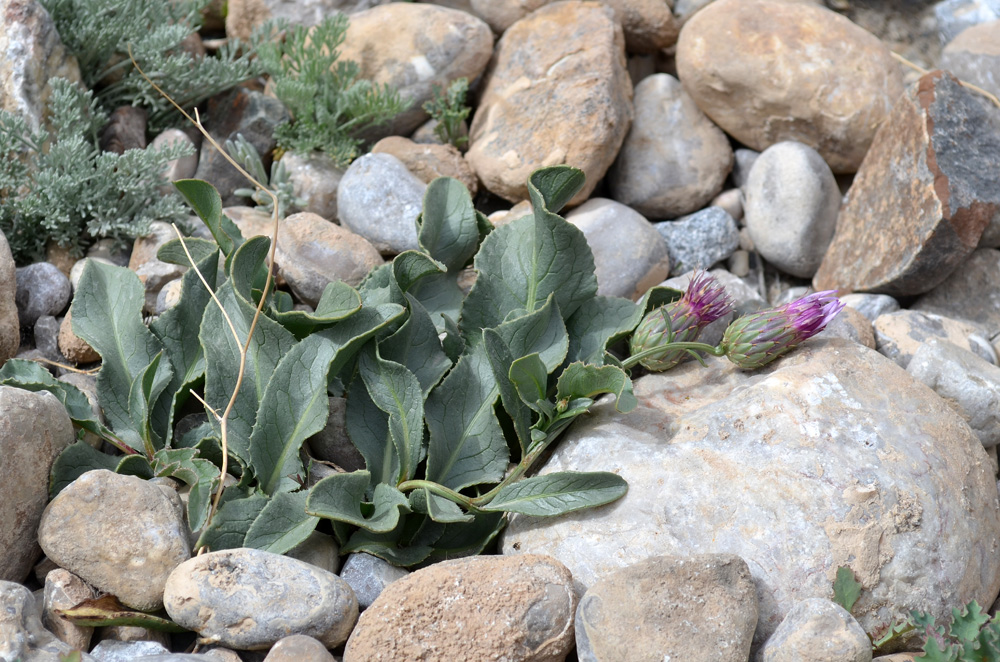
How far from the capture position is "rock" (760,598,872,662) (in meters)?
1.99

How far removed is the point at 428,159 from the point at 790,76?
64.8 inches

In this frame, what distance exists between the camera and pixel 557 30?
3971 mm

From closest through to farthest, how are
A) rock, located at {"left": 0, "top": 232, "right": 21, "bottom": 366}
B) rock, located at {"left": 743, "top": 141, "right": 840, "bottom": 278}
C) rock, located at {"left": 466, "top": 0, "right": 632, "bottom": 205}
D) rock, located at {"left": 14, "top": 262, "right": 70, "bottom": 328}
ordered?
1. rock, located at {"left": 0, "top": 232, "right": 21, "bottom": 366}
2. rock, located at {"left": 14, "top": 262, "right": 70, "bottom": 328}
3. rock, located at {"left": 466, "top": 0, "right": 632, "bottom": 205}
4. rock, located at {"left": 743, "top": 141, "right": 840, "bottom": 278}

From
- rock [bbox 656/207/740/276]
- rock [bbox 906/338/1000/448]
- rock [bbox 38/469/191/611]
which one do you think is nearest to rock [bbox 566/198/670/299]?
rock [bbox 656/207/740/276]

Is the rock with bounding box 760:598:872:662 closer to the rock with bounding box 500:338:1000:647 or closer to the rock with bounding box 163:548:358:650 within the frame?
the rock with bounding box 500:338:1000:647

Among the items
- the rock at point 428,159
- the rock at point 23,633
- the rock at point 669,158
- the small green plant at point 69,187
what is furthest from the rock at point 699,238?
the rock at point 23,633

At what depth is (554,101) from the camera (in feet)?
12.3

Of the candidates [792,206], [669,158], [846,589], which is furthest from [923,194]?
[846,589]

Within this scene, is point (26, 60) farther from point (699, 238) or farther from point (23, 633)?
point (699, 238)

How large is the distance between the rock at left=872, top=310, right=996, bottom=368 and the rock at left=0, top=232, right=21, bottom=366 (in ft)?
10.2

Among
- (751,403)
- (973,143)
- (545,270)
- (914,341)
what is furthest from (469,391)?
(973,143)

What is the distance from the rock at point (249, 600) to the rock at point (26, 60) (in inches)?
81.6

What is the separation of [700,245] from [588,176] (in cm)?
60

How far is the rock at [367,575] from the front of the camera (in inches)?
92.5
